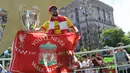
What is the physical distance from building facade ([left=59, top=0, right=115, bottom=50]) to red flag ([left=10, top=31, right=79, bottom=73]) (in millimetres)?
78467

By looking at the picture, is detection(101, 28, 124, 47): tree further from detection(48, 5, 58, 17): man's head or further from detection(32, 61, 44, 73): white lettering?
detection(32, 61, 44, 73): white lettering

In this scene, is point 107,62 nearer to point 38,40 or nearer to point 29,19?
point 29,19

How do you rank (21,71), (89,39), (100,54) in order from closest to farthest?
(21,71)
(100,54)
(89,39)

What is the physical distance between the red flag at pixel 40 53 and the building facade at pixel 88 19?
78.5 metres

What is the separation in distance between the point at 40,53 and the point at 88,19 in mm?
89627

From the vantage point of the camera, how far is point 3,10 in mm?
7242

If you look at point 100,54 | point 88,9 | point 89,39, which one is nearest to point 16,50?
point 100,54

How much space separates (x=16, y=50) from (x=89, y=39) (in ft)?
269

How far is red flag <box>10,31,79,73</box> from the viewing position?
5.32 meters

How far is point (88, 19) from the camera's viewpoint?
94500mm

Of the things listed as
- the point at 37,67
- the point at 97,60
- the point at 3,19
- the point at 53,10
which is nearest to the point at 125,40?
the point at 97,60

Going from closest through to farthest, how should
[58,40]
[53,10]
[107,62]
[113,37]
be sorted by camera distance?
[58,40], [53,10], [107,62], [113,37]

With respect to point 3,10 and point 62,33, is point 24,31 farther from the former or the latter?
point 3,10

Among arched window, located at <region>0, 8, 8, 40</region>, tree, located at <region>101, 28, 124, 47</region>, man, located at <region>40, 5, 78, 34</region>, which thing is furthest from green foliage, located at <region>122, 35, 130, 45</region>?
man, located at <region>40, 5, 78, 34</region>
